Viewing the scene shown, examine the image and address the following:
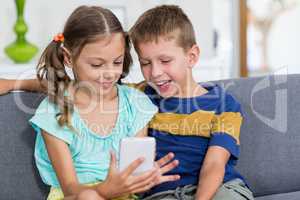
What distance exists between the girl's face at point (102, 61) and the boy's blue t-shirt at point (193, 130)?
22 centimetres

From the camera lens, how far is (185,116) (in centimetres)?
170

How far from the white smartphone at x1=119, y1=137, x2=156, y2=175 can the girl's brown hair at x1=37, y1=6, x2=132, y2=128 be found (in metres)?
0.24

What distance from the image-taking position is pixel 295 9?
176 inches

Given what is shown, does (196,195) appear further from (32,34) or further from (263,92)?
(32,34)

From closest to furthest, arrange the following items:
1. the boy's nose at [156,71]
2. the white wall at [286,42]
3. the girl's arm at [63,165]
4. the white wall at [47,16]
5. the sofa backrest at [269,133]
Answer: the girl's arm at [63,165], the boy's nose at [156,71], the sofa backrest at [269,133], the white wall at [47,16], the white wall at [286,42]

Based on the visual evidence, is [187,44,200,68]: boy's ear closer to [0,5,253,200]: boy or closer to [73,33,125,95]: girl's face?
[0,5,253,200]: boy

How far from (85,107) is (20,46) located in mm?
1563

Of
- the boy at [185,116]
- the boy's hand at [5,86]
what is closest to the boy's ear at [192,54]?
the boy at [185,116]

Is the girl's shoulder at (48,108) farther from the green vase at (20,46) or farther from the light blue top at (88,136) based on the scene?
the green vase at (20,46)

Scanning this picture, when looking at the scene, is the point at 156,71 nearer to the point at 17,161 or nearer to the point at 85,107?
the point at 85,107

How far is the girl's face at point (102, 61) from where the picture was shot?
157cm

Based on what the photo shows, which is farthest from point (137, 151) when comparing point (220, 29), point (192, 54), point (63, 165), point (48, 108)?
point (220, 29)

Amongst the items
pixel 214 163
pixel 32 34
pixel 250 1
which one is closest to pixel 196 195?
pixel 214 163

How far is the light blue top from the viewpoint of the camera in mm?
1607
